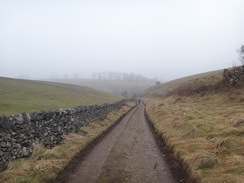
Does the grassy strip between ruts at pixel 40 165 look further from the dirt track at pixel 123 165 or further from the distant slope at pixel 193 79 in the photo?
the distant slope at pixel 193 79

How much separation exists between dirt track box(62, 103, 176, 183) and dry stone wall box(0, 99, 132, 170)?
8.42 ft

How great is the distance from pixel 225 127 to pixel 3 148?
429 inches

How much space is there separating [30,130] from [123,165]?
15.6ft

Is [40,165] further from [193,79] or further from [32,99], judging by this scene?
[193,79]

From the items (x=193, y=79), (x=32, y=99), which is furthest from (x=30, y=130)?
(x=193, y=79)

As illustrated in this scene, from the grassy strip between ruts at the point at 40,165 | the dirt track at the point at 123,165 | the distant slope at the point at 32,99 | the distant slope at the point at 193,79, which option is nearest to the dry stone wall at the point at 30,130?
the grassy strip between ruts at the point at 40,165

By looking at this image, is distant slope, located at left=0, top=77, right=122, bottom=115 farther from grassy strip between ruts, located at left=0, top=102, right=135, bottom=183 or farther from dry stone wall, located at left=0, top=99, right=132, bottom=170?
grassy strip between ruts, located at left=0, top=102, right=135, bottom=183

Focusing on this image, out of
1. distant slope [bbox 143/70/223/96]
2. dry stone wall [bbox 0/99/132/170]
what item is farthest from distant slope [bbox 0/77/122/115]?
distant slope [bbox 143/70/223/96]

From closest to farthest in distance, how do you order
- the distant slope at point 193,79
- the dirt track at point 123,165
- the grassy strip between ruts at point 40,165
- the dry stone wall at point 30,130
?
the grassy strip between ruts at point 40,165 < the dirt track at point 123,165 < the dry stone wall at point 30,130 < the distant slope at point 193,79

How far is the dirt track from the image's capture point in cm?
748

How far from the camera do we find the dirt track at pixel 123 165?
24.5 feet

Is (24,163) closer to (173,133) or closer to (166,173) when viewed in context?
(166,173)

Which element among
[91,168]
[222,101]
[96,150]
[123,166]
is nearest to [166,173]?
[123,166]

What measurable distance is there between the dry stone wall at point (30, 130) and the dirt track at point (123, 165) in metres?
2.57
